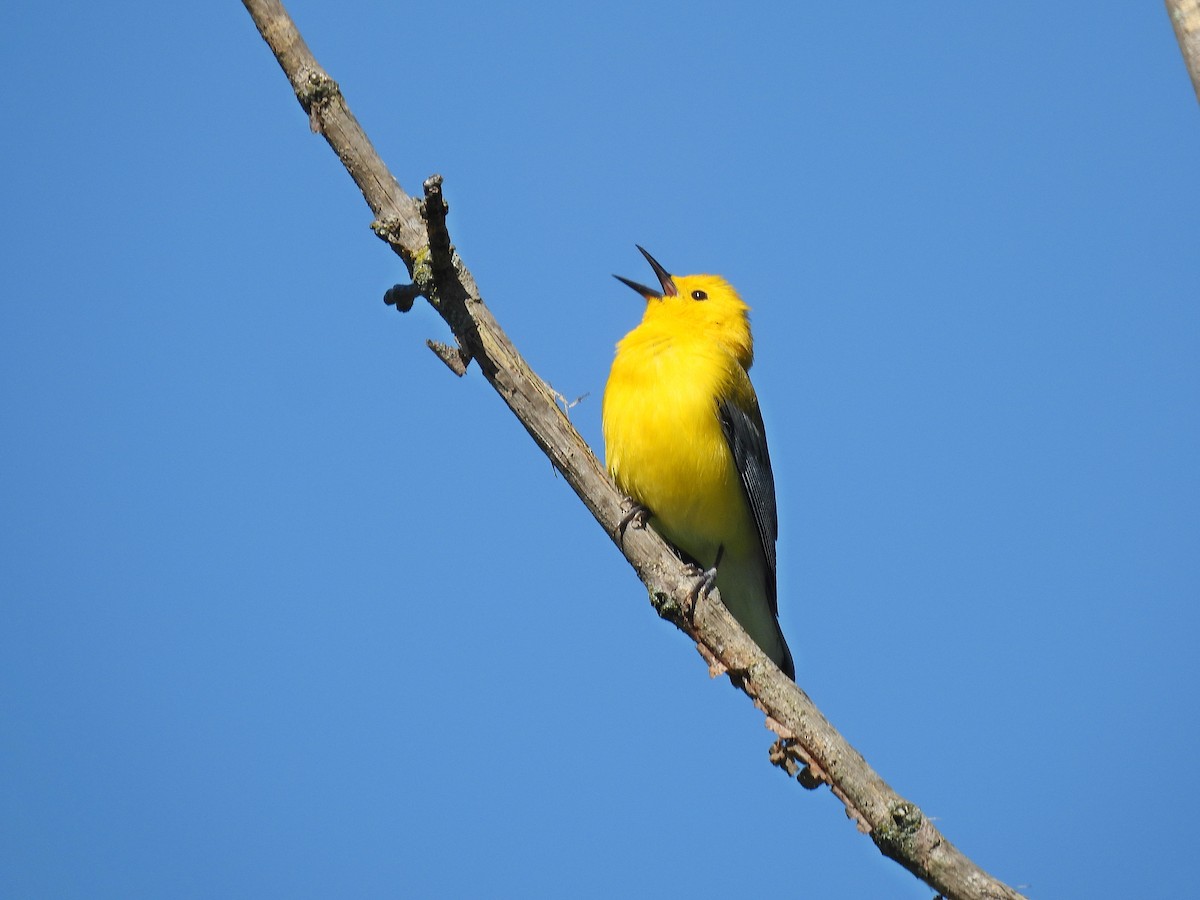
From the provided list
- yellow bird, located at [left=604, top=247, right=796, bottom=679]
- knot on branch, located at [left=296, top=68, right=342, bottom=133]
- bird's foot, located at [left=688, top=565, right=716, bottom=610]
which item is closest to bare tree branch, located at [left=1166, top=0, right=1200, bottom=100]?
bird's foot, located at [left=688, top=565, right=716, bottom=610]

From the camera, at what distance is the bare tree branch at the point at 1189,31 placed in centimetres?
439

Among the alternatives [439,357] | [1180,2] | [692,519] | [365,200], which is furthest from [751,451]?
[1180,2]

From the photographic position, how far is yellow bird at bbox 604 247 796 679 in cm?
689

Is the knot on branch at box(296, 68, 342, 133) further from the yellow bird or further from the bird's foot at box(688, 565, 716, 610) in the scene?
the bird's foot at box(688, 565, 716, 610)

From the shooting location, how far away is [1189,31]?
4.43m

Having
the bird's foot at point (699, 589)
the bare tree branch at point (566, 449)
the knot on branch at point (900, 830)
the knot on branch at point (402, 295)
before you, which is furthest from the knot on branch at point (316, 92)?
the knot on branch at point (900, 830)

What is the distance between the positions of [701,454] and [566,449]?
1.53m

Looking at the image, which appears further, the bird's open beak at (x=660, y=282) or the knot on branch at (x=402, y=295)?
the bird's open beak at (x=660, y=282)

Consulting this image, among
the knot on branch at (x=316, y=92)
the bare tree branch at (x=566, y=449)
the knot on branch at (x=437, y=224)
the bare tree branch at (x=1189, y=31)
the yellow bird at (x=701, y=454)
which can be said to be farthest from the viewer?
the yellow bird at (x=701, y=454)

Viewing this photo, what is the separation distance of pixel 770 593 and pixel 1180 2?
4.43 m

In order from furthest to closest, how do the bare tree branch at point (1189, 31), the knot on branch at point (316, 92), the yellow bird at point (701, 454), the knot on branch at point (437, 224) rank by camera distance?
the yellow bird at point (701, 454) < the knot on branch at point (316, 92) < the knot on branch at point (437, 224) < the bare tree branch at point (1189, 31)

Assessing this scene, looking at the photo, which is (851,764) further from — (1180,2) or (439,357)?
(1180,2)

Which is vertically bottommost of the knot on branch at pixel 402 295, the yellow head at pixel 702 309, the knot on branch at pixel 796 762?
the knot on branch at pixel 796 762

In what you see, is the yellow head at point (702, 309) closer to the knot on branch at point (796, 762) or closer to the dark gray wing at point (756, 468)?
the dark gray wing at point (756, 468)
